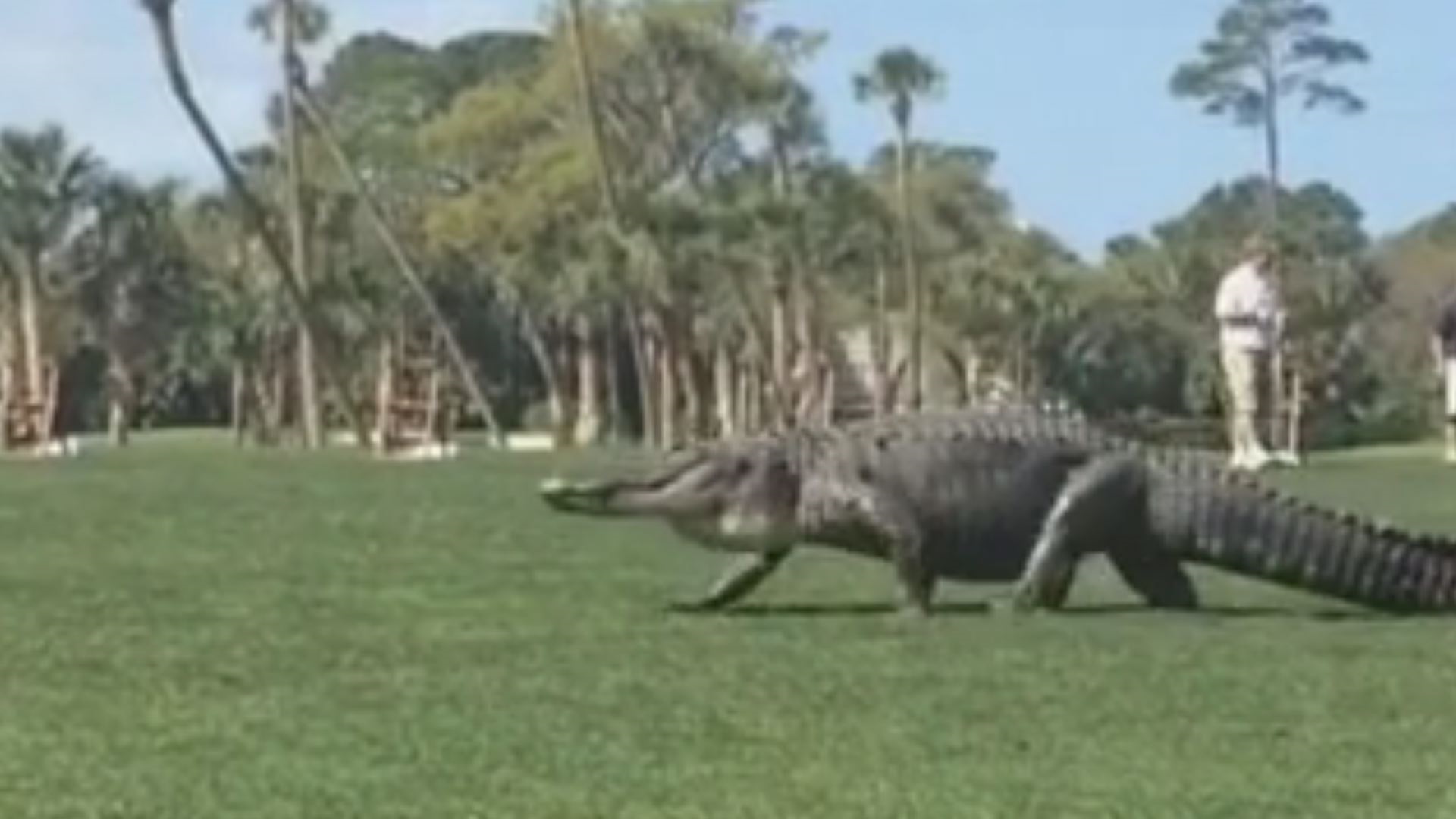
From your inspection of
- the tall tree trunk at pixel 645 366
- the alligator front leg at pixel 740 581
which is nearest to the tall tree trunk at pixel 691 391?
the tall tree trunk at pixel 645 366

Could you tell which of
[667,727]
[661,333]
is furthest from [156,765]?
[661,333]

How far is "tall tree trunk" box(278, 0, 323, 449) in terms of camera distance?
5644cm

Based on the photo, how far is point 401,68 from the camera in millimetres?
106125

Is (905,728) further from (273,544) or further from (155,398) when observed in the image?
(155,398)

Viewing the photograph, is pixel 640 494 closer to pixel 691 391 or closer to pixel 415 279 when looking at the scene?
pixel 691 391

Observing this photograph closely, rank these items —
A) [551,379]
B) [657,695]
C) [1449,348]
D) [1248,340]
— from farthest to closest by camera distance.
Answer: [551,379], [1449,348], [1248,340], [657,695]

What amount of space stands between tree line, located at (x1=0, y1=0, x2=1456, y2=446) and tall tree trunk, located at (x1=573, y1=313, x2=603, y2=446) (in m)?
0.23

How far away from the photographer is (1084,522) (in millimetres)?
11820

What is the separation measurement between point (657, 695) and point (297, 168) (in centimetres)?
5651

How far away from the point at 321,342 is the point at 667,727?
46.8 m

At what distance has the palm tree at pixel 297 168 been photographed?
184 ft

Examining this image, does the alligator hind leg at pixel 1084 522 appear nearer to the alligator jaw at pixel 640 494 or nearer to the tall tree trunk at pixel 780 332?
the alligator jaw at pixel 640 494

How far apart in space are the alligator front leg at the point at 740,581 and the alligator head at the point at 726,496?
12 cm

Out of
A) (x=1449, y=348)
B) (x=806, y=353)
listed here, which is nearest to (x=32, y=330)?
(x=806, y=353)
